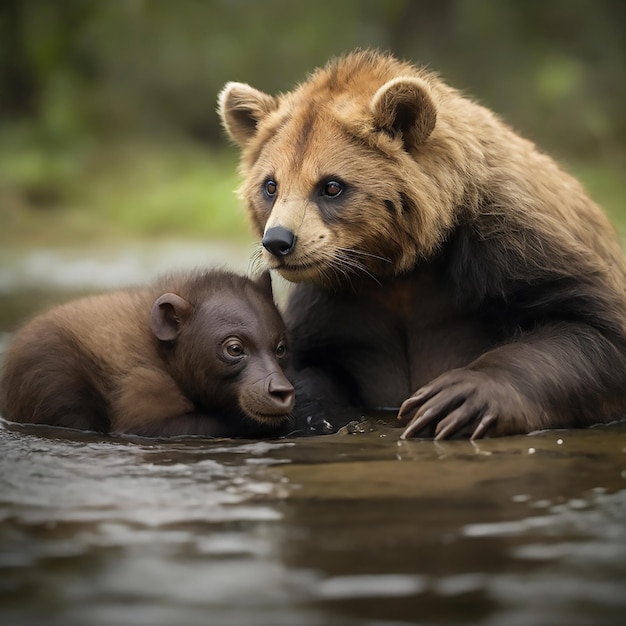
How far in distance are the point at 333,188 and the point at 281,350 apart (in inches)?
33.6

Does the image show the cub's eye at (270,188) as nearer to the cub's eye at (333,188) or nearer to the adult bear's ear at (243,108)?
the cub's eye at (333,188)

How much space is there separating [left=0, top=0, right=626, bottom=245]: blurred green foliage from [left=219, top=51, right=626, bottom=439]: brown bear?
28.6ft

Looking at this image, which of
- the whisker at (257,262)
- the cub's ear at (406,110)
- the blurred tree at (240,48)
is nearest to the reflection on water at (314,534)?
the whisker at (257,262)

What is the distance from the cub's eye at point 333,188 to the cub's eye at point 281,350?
0.78 metres

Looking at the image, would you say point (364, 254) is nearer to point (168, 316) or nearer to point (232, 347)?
point (232, 347)

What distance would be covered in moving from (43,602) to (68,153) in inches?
545

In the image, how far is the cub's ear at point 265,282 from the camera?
5.84 meters

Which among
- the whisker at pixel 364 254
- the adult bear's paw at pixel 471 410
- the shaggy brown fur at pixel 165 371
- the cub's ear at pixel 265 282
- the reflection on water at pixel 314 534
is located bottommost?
the reflection on water at pixel 314 534

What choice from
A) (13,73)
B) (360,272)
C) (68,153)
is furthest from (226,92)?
A: (13,73)

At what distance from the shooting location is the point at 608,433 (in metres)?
5.18

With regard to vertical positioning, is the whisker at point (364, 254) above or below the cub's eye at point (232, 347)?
above

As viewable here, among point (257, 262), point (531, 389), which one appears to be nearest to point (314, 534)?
point (531, 389)

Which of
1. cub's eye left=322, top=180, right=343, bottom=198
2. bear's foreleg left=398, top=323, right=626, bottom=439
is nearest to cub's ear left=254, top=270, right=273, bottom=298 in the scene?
cub's eye left=322, top=180, right=343, bottom=198

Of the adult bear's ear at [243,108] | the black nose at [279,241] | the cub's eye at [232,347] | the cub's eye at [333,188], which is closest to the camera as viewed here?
the black nose at [279,241]
